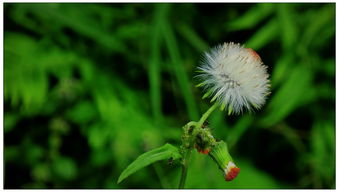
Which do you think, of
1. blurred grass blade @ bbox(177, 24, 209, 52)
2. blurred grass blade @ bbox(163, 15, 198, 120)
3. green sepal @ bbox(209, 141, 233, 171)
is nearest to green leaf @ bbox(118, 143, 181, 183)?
green sepal @ bbox(209, 141, 233, 171)

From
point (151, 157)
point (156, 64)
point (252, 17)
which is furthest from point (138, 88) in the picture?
point (151, 157)

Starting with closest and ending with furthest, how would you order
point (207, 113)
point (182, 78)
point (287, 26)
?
1. point (207, 113)
2. point (182, 78)
3. point (287, 26)

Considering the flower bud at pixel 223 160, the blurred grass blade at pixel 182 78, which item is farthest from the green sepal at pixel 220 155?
the blurred grass blade at pixel 182 78

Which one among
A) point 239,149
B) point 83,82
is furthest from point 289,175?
point 83,82

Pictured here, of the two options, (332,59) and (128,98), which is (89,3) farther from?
(332,59)

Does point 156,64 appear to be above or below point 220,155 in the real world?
above

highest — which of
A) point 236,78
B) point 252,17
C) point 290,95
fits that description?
point 252,17

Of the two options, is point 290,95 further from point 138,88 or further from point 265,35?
point 138,88
